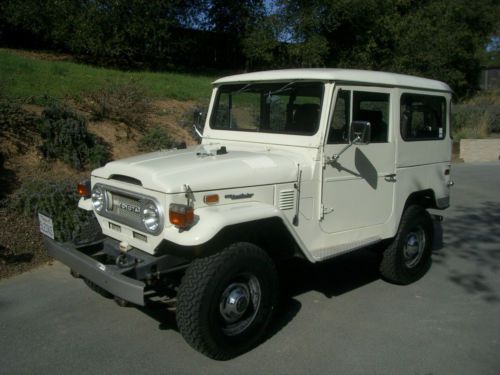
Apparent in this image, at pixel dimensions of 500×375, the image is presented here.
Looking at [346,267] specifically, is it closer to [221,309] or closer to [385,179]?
[385,179]

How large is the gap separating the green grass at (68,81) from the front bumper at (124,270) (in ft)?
18.3

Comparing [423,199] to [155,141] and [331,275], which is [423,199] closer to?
[331,275]

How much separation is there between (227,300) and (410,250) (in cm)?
252

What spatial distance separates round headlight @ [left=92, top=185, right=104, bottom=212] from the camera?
405 centimetres

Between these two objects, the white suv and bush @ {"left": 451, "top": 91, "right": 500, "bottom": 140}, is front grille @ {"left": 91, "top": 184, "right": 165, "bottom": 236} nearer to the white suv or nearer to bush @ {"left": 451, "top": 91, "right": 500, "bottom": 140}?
the white suv

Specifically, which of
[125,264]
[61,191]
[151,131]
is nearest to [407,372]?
[125,264]

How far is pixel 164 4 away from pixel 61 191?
9850mm

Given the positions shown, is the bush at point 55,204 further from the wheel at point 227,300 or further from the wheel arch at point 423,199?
the wheel arch at point 423,199

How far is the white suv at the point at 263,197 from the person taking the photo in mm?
3398

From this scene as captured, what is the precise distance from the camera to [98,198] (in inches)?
162

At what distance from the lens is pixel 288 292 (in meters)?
4.93

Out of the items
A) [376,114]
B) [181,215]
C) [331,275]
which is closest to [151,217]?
[181,215]

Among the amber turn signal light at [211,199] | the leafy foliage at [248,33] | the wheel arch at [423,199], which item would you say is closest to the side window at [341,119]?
the amber turn signal light at [211,199]

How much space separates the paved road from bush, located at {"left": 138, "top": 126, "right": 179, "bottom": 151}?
3.80m
